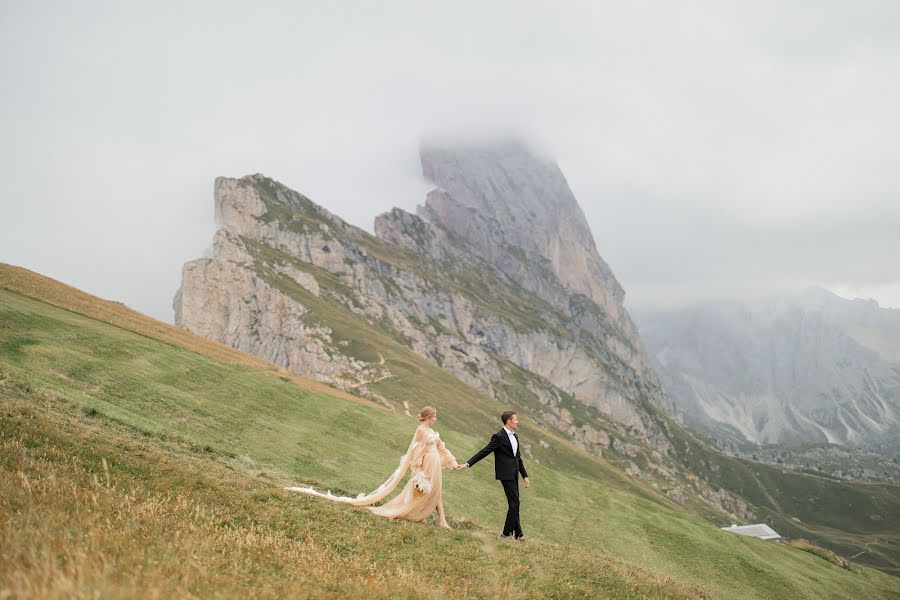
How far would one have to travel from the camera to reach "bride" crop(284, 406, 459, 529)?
1433 centimetres

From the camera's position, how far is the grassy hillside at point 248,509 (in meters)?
6.92

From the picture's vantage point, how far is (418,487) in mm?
14414

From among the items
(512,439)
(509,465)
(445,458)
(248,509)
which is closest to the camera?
(248,509)

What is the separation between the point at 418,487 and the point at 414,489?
0.16m

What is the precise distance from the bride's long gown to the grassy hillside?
3.16 feet

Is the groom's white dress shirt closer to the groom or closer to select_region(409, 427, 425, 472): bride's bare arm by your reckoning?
the groom

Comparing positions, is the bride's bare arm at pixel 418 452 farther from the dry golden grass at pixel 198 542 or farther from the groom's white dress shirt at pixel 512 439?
the groom's white dress shirt at pixel 512 439

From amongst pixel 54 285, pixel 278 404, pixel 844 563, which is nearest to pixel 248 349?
pixel 54 285

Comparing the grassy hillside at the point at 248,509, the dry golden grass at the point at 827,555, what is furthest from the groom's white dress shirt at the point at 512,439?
the dry golden grass at the point at 827,555

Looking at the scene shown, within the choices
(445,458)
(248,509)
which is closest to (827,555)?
(445,458)

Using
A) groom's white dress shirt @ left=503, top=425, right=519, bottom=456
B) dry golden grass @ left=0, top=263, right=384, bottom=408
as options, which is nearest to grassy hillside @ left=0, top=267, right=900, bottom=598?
dry golden grass @ left=0, top=263, right=384, bottom=408

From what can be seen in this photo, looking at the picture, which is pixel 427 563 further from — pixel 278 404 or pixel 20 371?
pixel 278 404

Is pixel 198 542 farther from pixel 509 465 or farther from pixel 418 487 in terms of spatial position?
pixel 509 465

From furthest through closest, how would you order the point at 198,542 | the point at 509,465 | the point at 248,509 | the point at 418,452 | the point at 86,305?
the point at 86,305 → the point at 509,465 → the point at 418,452 → the point at 248,509 → the point at 198,542
